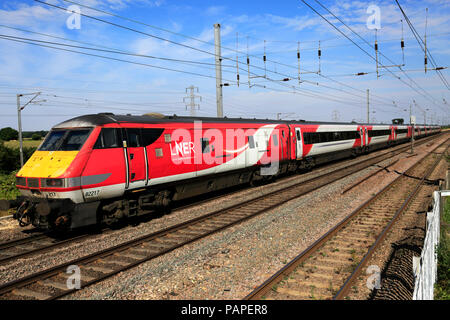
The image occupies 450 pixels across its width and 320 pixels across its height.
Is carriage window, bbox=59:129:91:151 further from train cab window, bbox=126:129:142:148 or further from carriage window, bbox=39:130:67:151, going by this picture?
train cab window, bbox=126:129:142:148

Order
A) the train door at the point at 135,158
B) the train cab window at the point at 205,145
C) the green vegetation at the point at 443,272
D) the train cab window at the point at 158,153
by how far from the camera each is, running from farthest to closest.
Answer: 1. the train cab window at the point at 205,145
2. the train cab window at the point at 158,153
3. the train door at the point at 135,158
4. the green vegetation at the point at 443,272

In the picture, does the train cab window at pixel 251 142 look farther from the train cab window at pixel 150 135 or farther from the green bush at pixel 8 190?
the green bush at pixel 8 190

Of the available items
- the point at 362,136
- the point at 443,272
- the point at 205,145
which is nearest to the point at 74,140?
the point at 205,145

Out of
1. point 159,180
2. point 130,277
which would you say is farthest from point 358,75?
point 130,277

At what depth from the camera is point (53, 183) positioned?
8500 millimetres

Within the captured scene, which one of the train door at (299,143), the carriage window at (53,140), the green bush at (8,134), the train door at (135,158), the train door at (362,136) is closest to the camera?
the carriage window at (53,140)

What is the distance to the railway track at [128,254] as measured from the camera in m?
6.39

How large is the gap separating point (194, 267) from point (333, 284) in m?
2.88

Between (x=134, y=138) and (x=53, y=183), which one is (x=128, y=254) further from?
(x=134, y=138)

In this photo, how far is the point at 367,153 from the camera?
33.5m

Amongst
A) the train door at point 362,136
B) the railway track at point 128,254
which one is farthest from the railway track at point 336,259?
the train door at point 362,136

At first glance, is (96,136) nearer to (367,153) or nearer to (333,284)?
(333,284)
